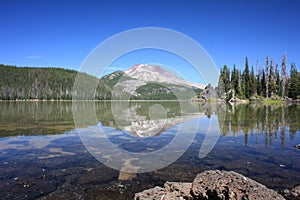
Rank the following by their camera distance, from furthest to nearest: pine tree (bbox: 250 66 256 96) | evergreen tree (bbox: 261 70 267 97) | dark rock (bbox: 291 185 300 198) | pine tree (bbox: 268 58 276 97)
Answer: evergreen tree (bbox: 261 70 267 97) → pine tree (bbox: 250 66 256 96) → pine tree (bbox: 268 58 276 97) → dark rock (bbox: 291 185 300 198)

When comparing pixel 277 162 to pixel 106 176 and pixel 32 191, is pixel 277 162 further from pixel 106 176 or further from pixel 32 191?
pixel 32 191

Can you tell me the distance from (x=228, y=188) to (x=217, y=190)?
244 mm

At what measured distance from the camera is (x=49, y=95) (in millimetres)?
169000

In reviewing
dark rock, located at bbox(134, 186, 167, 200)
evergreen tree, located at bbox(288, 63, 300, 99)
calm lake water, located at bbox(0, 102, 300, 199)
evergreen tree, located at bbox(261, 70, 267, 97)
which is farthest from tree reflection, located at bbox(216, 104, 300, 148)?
evergreen tree, located at bbox(261, 70, 267, 97)

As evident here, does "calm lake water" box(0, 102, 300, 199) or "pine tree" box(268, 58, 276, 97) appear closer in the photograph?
"calm lake water" box(0, 102, 300, 199)

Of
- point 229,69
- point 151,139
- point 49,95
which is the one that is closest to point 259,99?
point 229,69

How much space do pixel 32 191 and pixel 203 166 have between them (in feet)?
19.3

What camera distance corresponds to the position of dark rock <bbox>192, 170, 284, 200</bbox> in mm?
4715

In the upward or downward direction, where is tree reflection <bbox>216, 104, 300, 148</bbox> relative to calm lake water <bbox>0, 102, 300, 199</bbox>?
upward

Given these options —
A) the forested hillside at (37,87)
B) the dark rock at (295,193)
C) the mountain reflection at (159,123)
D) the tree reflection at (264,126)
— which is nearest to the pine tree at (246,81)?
the mountain reflection at (159,123)

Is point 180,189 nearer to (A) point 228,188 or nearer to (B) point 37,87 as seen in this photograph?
(A) point 228,188

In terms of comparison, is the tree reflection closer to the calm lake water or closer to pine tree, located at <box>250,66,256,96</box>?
the calm lake water

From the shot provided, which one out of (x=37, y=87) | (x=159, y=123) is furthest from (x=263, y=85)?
(x=37, y=87)

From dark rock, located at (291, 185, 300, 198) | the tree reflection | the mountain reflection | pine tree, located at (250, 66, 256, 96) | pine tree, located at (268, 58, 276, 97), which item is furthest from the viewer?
pine tree, located at (250, 66, 256, 96)
